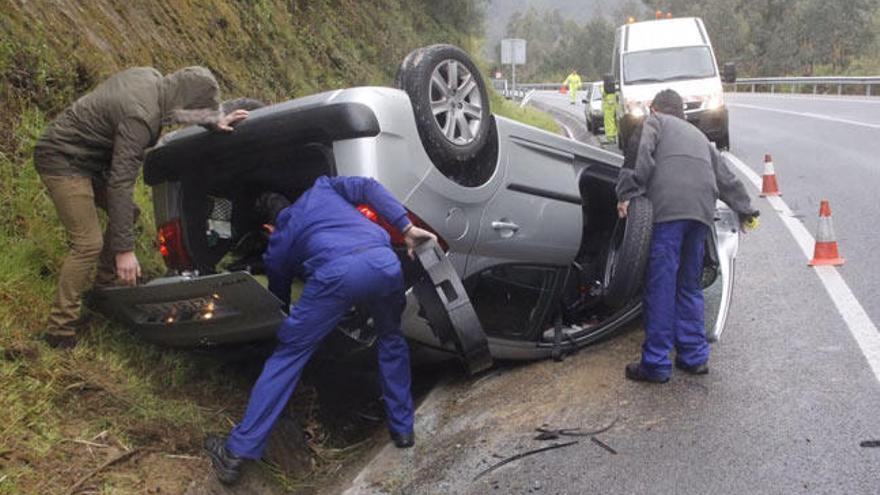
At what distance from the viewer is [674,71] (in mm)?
16281

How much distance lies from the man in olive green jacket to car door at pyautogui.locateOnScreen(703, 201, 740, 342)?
290cm

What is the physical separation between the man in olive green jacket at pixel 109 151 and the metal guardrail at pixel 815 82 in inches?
955

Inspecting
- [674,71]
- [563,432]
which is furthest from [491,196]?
[674,71]

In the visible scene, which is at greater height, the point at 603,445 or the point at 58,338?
the point at 58,338

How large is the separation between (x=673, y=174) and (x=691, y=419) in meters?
1.42

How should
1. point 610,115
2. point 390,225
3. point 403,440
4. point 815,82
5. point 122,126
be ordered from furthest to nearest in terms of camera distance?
1. point 815,82
2. point 610,115
3. point 403,440
4. point 122,126
5. point 390,225

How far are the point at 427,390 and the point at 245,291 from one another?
1.91m

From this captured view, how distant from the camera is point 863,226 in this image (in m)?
8.70

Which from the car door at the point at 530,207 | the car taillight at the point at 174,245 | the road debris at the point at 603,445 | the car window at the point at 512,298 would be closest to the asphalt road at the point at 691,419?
the road debris at the point at 603,445

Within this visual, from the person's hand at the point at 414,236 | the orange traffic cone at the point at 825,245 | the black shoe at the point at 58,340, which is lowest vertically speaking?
the orange traffic cone at the point at 825,245

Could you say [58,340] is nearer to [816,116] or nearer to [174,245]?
[174,245]

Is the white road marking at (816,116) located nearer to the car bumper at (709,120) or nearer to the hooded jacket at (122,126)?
the car bumper at (709,120)

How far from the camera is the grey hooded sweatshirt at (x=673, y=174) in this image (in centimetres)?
503

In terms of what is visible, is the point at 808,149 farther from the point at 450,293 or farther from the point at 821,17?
the point at 821,17
